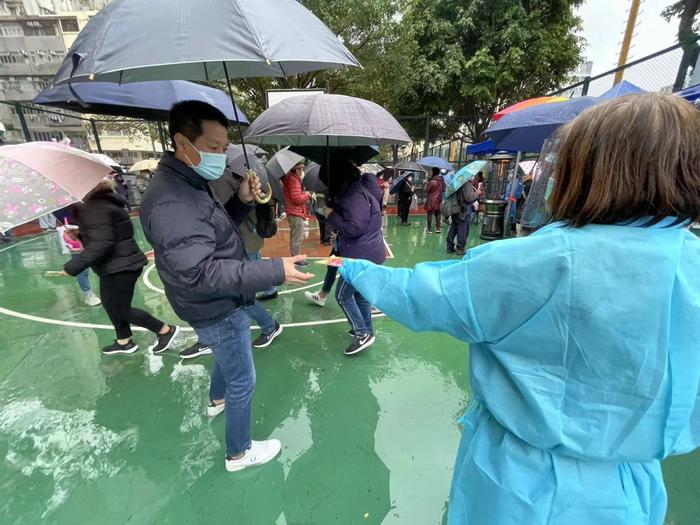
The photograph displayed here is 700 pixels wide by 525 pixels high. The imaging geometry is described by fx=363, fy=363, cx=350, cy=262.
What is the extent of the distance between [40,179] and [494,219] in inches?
320

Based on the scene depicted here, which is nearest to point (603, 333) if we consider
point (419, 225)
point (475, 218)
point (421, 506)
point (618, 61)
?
point (421, 506)

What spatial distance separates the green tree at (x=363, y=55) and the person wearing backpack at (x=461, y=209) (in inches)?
235

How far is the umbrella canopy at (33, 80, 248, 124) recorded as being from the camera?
2.53 meters

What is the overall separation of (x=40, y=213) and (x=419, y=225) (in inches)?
373

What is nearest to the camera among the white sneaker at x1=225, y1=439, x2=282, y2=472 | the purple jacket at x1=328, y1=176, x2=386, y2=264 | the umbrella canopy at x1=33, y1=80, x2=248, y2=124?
the white sneaker at x1=225, y1=439, x2=282, y2=472

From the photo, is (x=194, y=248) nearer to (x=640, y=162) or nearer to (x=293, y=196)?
(x=640, y=162)

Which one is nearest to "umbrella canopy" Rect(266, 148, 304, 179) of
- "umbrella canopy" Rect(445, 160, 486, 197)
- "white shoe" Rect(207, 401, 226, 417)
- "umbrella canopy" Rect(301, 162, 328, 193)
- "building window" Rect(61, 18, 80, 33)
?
"umbrella canopy" Rect(301, 162, 328, 193)

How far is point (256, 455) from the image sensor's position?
86.7 inches

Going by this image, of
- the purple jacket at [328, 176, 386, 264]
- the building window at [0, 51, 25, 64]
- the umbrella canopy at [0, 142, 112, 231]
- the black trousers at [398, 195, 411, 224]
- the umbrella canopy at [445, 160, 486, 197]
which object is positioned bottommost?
the black trousers at [398, 195, 411, 224]

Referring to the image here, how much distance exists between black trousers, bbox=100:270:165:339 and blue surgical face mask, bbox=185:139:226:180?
6.02ft

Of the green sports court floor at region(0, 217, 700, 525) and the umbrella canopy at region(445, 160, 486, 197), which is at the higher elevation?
the umbrella canopy at region(445, 160, 486, 197)

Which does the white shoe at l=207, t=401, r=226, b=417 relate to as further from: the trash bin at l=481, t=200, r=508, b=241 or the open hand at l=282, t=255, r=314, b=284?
the trash bin at l=481, t=200, r=508, b=241

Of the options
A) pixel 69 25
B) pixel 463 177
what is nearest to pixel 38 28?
pixel 69 25

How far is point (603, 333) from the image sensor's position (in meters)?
0.81
